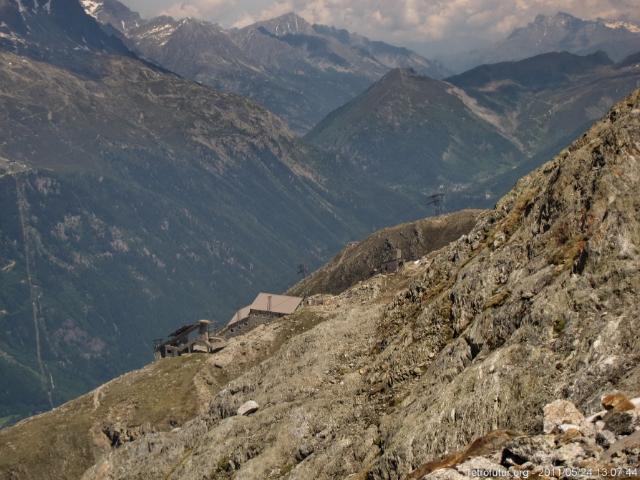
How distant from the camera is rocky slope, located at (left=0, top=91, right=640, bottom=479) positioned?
3291 cm

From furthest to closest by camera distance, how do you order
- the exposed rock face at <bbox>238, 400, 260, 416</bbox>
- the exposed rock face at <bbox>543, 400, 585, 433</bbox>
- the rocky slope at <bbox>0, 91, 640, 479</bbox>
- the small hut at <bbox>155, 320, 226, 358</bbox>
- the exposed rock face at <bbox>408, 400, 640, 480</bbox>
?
the small hut at <bbox>155, 320, 226, 358</bbox>, the exposed rock face at <bbox>238, 400, 260, 416</bbox>, the rocky slope at <bbox>0, 91, 640, 479</bbox>, the exposed rock face at <bbox>543, 400, 585, 433</bbox>, the exposed rock face at <bbox>408, 400, 640, 480</bbox>

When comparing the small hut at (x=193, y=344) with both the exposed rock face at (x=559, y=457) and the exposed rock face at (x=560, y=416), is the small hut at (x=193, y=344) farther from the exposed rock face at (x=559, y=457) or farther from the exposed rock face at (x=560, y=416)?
the exposed rock face at (x=559, y=457)

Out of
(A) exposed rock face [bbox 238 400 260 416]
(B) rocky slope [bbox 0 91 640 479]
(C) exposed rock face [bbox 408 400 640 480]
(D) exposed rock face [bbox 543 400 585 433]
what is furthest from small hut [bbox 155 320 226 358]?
(C) exposed rock face [bbox 408 400 640 480]

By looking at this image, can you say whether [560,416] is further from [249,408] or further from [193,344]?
[193,344]

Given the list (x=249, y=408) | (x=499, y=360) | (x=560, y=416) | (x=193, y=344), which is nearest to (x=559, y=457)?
(x=560, y=416)

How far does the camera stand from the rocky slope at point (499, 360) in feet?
108

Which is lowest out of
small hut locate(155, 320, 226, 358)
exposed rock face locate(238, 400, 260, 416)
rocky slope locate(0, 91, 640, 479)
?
small hut locate(155, 320, 226, 358)

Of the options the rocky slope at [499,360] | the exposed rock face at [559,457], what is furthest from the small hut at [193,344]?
the exposed rock face at [559,457]

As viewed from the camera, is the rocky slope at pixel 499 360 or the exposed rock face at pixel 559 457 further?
the rocky slope at pixel 499 360

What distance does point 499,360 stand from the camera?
38.6 m

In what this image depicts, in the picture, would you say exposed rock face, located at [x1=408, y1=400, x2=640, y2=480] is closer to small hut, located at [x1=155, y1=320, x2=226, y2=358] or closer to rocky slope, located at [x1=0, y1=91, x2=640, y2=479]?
rocky slope, located at [x1=0, y1=91, x2=640, y2=479]

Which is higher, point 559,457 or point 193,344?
point 559,457

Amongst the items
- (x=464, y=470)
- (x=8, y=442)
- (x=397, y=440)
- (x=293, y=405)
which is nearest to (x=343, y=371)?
(x=293, y=405)

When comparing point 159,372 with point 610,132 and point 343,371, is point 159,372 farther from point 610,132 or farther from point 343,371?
point 610,132
